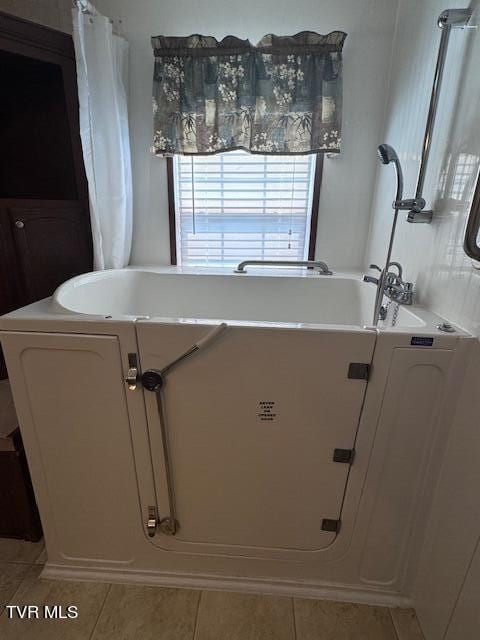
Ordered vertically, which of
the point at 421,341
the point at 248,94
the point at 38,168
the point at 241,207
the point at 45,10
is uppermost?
the point at 45,10

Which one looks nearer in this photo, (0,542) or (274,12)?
(0,542)

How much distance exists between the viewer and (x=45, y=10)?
1559 millimetres

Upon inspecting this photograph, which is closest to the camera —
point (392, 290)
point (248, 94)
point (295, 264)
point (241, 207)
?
point (392, 290)

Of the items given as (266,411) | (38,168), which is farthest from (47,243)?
(266,411)

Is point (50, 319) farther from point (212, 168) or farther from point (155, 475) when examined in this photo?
point (212, 168)

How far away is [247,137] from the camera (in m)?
1.65

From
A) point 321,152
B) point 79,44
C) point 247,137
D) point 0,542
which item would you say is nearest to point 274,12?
point 247,137

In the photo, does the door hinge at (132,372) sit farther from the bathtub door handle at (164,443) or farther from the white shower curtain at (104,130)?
the white shower curtain at (104,130)

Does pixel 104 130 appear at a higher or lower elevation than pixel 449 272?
higher

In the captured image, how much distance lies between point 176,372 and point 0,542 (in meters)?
1.16

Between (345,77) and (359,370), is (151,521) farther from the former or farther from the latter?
(345,77)

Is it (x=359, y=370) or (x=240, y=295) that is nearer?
(x=359, y=370)

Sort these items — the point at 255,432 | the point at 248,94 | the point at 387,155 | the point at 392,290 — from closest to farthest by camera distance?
the point at 255,432, the point at 387,155, the point at 392,290, the point at 248,94

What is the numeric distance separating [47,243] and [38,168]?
48 cm
